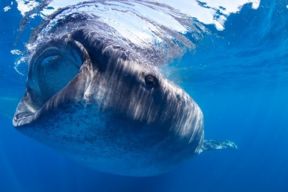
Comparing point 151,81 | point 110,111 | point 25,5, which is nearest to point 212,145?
point 151,81

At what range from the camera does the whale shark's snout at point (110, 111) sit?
10.9 ft

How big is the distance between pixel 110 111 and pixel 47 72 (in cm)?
300

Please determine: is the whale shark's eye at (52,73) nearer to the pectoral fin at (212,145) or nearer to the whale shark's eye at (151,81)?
the whale shark's eye at (151,81)

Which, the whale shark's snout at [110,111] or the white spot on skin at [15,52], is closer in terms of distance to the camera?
the whale shark's snout at [110,111]

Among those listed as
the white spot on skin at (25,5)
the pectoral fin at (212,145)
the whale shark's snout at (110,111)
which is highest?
the white spot on skin at (25,5)

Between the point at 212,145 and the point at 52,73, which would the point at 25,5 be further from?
the point at 212,145

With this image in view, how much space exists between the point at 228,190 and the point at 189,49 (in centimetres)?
1974

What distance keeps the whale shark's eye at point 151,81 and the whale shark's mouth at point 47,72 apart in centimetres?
103

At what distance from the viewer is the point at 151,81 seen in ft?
11.9

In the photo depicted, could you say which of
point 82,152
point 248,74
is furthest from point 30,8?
point 248,74

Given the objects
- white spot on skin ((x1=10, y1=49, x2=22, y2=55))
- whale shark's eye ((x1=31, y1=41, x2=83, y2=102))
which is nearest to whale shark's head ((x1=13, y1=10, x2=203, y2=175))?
whale shark's eye ((x1=31, y1=41, x2=83, y2=102))

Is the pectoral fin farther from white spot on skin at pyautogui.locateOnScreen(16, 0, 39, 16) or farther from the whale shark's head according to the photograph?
white spot on skin at pyautogui.locateOnScreen(16, 0, 39, 16)

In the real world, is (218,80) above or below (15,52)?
above

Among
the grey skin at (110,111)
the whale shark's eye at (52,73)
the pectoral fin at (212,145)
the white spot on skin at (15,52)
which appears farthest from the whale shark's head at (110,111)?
the white spot on skin at (15,52)
